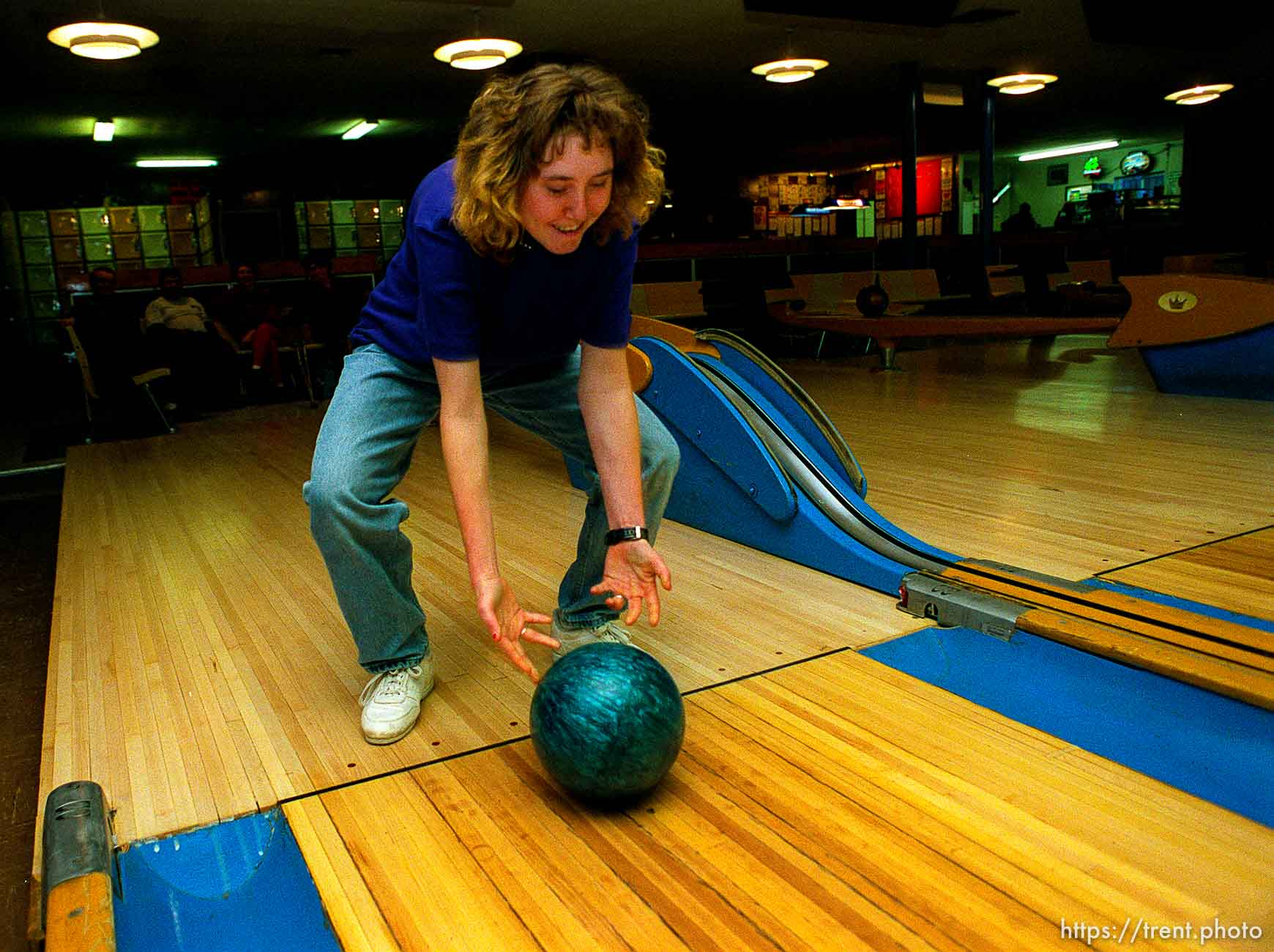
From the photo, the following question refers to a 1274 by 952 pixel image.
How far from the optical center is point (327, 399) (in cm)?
582

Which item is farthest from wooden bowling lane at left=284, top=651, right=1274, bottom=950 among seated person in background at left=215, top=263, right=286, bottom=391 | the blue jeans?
seated person in background at left=215, top=263, right=286, bottom=391

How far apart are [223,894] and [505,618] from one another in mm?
402

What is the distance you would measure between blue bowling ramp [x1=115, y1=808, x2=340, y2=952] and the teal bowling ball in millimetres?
285

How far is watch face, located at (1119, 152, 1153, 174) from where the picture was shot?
51.3 ft

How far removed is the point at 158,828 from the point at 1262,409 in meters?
3.72

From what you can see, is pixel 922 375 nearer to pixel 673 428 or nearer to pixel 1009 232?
pixel 673 428

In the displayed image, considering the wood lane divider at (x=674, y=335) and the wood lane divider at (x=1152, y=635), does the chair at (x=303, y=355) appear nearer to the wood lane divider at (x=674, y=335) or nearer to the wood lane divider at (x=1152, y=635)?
the wood lane divider at (x=674, y=335)

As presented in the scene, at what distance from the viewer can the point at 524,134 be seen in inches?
41.1

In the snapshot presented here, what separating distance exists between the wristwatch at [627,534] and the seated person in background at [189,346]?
4.76 meters

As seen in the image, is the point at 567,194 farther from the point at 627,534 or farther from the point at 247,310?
the point at 247,310

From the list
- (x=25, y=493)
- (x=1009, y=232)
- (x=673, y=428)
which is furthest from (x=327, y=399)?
(x=1009, y=232)

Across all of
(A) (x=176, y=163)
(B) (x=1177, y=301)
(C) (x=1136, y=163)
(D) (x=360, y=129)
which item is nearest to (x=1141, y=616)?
(B) (x=1177, y=301)

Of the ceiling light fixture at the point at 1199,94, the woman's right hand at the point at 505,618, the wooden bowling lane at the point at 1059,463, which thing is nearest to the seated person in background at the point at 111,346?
the wooden bowling lane at the point at 1059,463

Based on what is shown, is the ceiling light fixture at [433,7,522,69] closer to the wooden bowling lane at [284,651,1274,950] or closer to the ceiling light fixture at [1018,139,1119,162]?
the wooden bowling lane at [284,651,1274,950]
